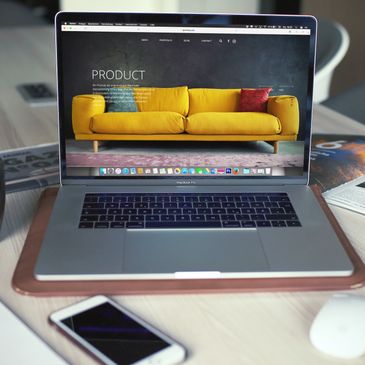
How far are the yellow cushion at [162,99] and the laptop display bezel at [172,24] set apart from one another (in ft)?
0.39

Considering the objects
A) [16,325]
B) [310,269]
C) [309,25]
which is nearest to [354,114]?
[309,25]

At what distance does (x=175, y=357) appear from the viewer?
746 millimetres

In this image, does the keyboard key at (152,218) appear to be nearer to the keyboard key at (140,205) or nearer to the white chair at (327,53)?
the keyboard key at (140,205)

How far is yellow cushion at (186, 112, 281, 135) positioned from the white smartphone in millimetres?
420

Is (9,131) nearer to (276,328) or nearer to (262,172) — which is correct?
(262,172)

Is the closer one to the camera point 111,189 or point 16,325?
point 16,325

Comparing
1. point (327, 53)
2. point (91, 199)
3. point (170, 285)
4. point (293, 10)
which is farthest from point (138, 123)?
point (293, 10)

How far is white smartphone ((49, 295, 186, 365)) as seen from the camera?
0.74 metres

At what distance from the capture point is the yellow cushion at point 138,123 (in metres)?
1.13

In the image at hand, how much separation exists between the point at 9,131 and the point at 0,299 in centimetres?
79

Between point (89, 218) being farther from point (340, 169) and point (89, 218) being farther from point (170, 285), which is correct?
point (340, 169)

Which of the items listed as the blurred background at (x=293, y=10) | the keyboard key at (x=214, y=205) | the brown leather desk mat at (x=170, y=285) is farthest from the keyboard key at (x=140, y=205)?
the blurred background at (x=293, y=10)

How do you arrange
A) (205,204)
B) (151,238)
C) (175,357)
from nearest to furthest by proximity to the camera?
(175,357)
(151,238)
(205,204)

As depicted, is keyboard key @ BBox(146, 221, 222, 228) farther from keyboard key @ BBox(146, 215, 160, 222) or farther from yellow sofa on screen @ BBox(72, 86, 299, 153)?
yellow sofa on screen @ BBox(72, 86, 299, 153)
